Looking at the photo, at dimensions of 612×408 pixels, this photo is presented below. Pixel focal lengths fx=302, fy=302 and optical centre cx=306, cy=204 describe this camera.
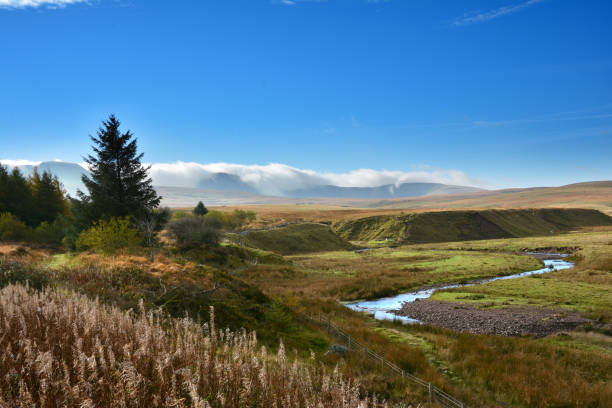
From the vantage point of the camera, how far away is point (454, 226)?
442ft

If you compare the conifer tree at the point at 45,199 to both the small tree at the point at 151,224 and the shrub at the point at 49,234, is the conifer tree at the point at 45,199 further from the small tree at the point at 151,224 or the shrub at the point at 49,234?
the small tree at the point at 151,224

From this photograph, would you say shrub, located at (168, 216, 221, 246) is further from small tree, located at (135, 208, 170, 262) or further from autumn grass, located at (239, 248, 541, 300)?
small tree, located at (135, 208, 170, 262)

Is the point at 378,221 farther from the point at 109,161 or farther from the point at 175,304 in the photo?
the point at 175,304

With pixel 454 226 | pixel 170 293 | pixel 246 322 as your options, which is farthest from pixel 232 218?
pixel 246 322

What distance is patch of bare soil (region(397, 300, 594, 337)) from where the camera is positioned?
23.6 meters

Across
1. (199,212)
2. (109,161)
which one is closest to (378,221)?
(199,212)

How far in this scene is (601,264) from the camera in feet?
164

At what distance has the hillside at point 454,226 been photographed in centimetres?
12669

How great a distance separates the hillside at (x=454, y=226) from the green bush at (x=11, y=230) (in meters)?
109

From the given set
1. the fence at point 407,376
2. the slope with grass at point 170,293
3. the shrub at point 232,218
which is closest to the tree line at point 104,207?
the slope with grass at point 170,293

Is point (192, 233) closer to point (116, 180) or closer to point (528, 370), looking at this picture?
point (116, 180)

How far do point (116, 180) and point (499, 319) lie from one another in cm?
4588

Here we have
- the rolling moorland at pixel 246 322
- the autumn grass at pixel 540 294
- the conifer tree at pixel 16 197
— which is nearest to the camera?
the rolling moorland at pixel 246 322

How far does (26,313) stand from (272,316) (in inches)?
473
